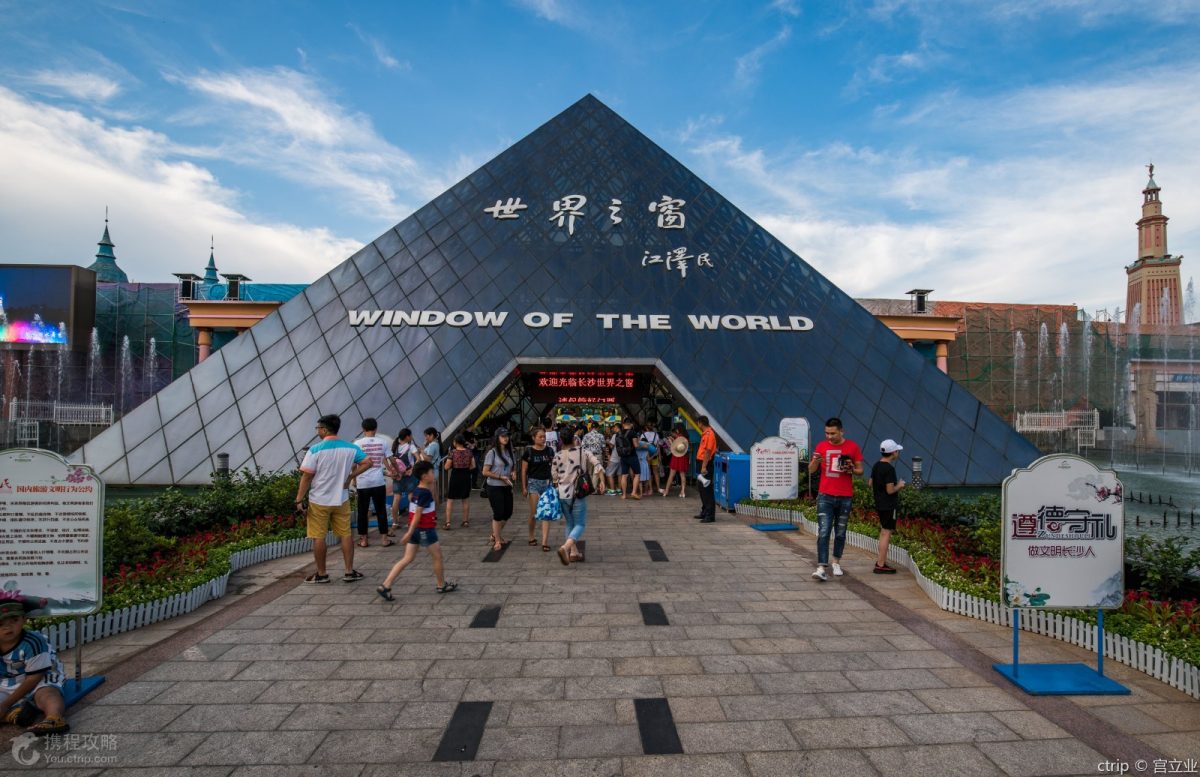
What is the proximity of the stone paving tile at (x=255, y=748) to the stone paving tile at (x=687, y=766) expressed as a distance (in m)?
1.86

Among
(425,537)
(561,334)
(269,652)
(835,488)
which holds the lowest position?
(269,652)

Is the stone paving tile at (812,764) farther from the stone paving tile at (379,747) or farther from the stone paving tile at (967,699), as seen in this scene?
the stone paving tile at (379,747)

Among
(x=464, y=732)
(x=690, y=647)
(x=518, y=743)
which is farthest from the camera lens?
(x=690, y=647)

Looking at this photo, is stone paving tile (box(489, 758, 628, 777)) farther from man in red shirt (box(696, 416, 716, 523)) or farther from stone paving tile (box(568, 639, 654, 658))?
man in red shirt (box(696, 416, 716, 523))

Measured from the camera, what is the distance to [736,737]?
363cm

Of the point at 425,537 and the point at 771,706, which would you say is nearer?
the point at 771,706

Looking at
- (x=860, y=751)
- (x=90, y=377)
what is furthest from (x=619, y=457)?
(x=90, y=377)

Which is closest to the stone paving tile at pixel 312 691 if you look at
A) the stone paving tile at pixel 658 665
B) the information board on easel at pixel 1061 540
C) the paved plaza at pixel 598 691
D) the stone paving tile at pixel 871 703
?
the paved plaza at pixel 598 691

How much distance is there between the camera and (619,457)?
603 inches

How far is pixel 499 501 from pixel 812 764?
613cm

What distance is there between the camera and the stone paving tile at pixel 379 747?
338 cm

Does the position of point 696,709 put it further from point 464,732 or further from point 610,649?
point 464,732

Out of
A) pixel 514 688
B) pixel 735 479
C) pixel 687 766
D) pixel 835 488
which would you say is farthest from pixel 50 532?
pixel 735 479

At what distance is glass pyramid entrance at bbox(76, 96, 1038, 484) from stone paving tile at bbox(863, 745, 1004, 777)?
1185 cm
